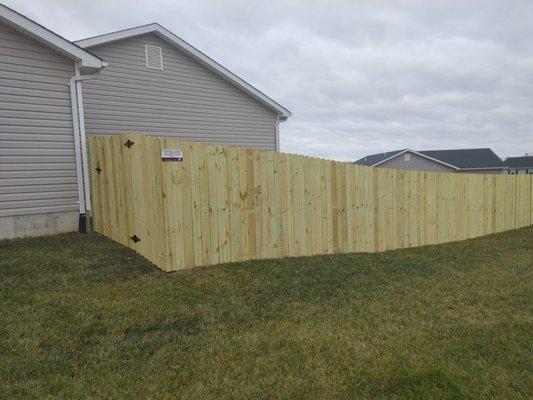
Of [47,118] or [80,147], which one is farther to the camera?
[80,147]

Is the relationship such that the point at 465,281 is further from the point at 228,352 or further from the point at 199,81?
the point at 199,81

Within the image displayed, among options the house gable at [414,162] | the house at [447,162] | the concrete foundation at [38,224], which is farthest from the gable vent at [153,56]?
the house gable at [414,162]

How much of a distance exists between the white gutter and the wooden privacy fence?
0.24m

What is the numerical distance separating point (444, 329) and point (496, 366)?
0.80 m

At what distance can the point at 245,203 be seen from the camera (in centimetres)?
643

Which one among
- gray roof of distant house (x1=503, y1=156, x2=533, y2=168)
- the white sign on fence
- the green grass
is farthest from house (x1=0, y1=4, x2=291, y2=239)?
gray roof of distant house (x1=503, y1=156, x2=533, y2=168)

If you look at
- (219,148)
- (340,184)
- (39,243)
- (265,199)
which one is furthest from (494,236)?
(39,243)

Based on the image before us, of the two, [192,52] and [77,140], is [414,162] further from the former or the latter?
[77,140]

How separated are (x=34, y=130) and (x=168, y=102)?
4223 millimetres

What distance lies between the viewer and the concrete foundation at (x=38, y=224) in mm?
7070

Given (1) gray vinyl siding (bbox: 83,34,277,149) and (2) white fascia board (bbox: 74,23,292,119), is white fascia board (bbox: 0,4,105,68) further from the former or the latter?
(2) white fascia board (bbox: 74,23,292,119)

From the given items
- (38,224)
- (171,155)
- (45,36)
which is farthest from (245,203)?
(45,36)

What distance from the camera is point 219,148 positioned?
19.9ft

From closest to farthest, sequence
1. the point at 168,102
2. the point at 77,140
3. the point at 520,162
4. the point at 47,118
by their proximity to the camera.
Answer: the point at 47,118 → the point at 77,140 → the point at 168,102 → the point at 520,162
